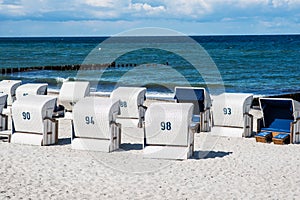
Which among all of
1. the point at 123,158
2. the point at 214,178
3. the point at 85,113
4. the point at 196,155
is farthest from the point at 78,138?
the point at 214,178

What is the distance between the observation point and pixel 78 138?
37.7 feet

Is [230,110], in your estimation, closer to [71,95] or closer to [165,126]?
[165,126]

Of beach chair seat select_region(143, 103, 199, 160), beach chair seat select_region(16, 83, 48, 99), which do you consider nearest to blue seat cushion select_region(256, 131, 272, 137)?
beach chair seat select_region(143, 103, 199, 160)

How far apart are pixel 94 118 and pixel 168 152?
181cm

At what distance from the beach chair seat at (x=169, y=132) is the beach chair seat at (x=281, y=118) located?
290cm

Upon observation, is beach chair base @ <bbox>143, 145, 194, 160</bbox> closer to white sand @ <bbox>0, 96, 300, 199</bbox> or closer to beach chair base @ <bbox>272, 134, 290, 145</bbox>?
white sand @ <bbox>0, 96, 300, 199</bbox>

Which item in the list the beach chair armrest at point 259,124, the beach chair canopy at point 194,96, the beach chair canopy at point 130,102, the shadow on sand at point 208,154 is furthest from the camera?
the beach chair canopy at point 194,96

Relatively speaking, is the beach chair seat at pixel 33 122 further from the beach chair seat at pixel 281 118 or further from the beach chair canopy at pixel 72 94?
the beach chair seat at pixel 281 118

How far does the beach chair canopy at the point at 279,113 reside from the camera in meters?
13.0

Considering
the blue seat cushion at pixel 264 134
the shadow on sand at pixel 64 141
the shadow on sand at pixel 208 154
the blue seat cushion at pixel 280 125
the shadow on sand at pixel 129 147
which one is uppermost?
the blue seat cushion at pixel 280 125

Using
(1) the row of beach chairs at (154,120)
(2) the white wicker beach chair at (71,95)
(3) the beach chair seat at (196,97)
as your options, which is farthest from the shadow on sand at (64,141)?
(3) the beach chair seat at (196,97)

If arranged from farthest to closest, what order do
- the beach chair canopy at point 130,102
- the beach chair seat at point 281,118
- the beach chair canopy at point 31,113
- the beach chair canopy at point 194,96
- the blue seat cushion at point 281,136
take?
the beach chair canopy at point 194,96, the beach chair canopy at point 130,102, the beach chair seat at point 281,118, the blue seat cushion at point 281,136, the beach chair canopy at point 31,113

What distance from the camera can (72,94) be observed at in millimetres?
16156

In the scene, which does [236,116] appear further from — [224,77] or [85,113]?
[224,77]
